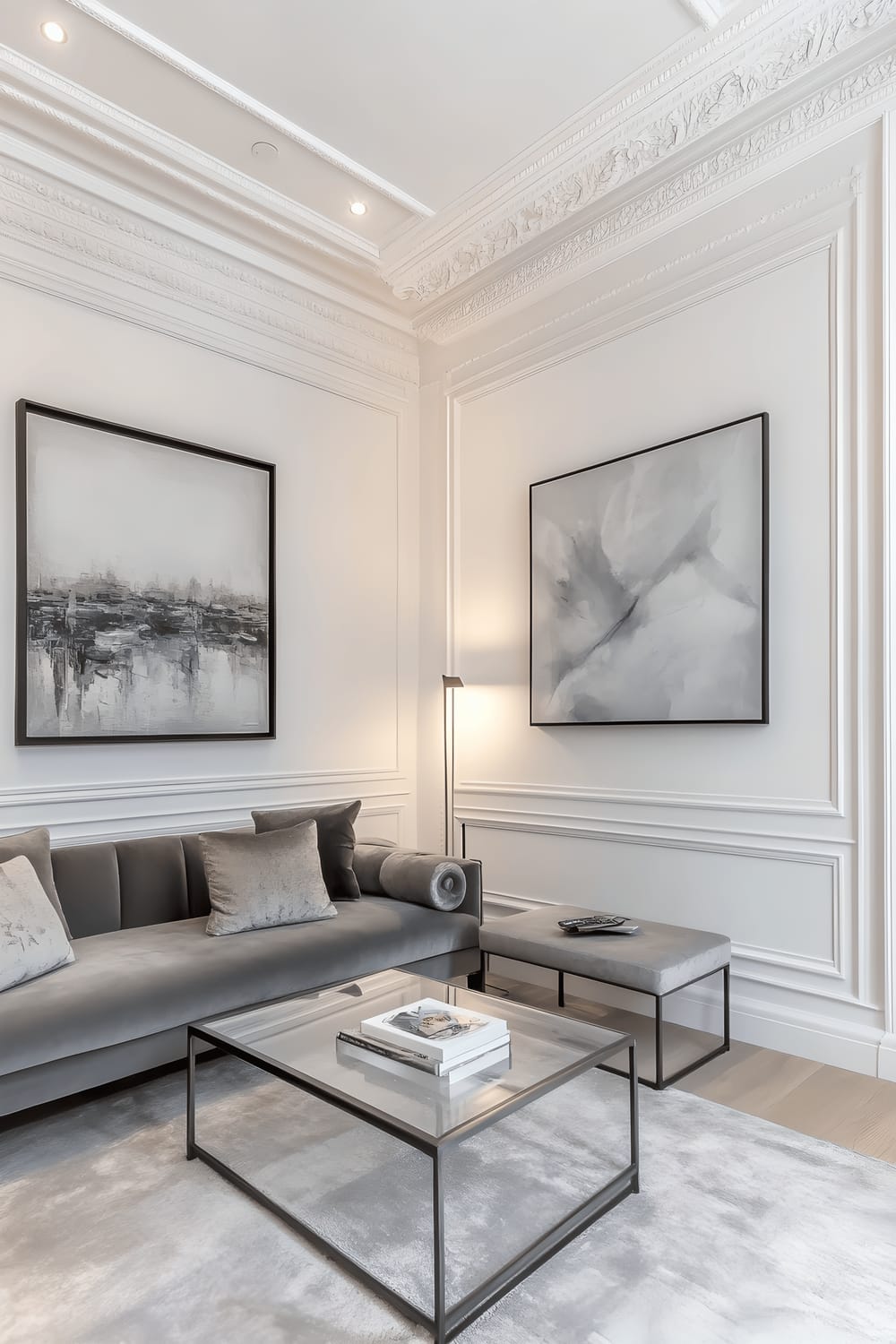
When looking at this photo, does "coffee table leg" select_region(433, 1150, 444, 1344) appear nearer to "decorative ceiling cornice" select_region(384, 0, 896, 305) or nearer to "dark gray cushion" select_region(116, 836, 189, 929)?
"dark gray cushion" select_region(116, 836, 189, 929)

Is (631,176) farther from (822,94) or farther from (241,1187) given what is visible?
(241,1187)

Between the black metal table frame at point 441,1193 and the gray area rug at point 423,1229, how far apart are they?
1.1 inches

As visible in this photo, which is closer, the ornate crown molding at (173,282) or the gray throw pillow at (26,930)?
the gray throw pillow at (26,930)

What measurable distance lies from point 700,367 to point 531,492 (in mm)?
964

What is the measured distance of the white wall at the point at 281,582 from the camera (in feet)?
10.6

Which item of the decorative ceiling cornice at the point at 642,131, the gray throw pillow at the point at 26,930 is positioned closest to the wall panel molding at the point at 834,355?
the decorative ceiling cornice at the point at 642,131

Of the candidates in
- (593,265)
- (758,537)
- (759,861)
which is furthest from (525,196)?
(759,861)

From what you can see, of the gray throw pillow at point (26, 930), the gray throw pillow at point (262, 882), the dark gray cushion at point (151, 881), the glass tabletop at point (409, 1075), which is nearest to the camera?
the glass tabletop at point (409, 1075)

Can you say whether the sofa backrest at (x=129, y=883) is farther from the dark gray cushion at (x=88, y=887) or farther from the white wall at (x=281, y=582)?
the white wall at (x=281, y=582)

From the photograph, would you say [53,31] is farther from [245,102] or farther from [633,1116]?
[633,1116]

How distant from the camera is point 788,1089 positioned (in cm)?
269

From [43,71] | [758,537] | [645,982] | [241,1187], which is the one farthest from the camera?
[758,537]

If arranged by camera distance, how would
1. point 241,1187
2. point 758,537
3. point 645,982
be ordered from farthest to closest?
1. point 758,537
2. point 645,982
3. point 241,1187

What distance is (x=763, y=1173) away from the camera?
2152 mm
